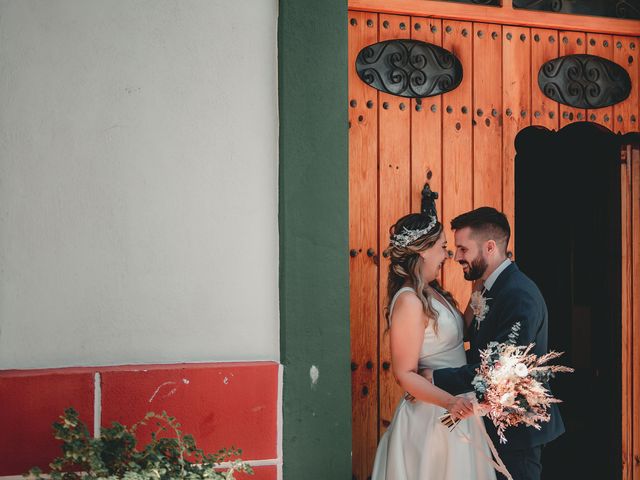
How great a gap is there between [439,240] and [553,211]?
2766 mm

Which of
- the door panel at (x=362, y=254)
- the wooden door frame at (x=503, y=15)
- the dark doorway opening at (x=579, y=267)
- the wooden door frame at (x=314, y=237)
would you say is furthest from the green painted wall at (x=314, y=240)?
the dark doorway opening at (x=579, y=267)

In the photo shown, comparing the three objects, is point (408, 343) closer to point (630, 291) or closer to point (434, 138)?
point (434, 138)

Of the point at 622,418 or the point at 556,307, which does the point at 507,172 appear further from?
the point at 556,307

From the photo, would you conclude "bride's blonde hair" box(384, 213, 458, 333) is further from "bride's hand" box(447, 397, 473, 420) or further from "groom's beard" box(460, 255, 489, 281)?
"bride's hand" box(447, 397, 473, 420)

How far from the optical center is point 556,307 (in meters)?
5.74

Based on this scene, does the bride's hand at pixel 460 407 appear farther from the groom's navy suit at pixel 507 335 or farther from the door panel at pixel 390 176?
the door panel at pixel 390 176

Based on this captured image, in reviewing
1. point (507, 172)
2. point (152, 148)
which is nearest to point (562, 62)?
point (507, 172)

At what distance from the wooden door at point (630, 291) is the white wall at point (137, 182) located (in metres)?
2.00

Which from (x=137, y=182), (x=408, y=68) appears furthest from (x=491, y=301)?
(x=137, y=182)

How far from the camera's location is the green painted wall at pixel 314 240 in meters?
3.13

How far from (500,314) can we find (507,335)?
132mm

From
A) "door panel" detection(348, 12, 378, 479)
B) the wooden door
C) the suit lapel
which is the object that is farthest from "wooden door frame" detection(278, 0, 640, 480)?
the wooden door

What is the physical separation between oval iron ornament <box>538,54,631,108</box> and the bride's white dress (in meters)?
1.37

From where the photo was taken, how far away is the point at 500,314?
325 cm
